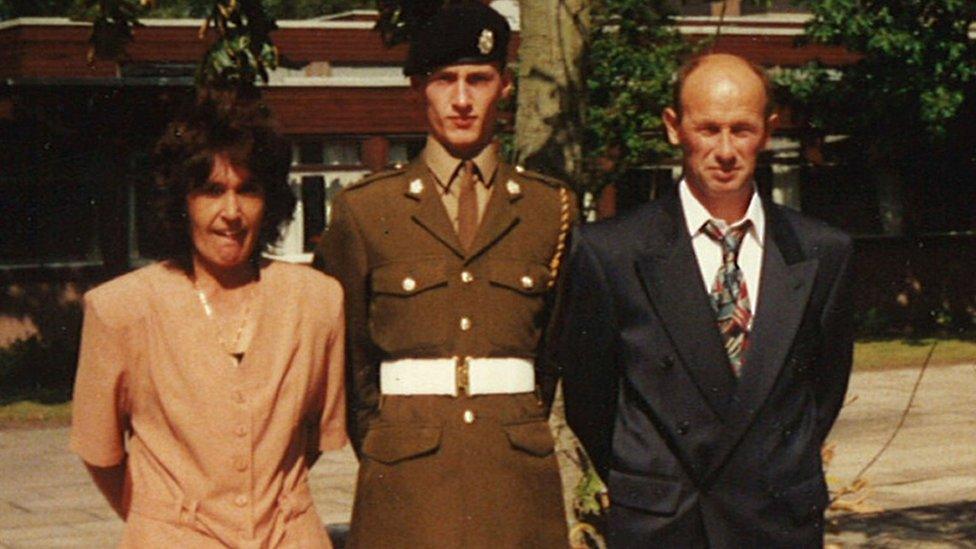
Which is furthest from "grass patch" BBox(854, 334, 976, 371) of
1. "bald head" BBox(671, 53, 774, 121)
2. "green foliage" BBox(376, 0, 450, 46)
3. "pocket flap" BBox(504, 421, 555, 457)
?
"bald head" BBox(671, 53, 774, 121)

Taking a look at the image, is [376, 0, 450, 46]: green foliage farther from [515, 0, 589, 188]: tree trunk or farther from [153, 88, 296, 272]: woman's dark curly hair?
[153, 88, 296, 272]: woman's dark curly hair

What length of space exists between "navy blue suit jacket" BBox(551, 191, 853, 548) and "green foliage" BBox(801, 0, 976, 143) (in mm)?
24786

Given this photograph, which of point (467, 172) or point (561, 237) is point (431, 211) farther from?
point (561, 237)

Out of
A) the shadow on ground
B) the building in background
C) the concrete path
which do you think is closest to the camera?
the shadow on ground

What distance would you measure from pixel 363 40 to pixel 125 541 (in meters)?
31.3

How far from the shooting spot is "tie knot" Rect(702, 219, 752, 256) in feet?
14.9

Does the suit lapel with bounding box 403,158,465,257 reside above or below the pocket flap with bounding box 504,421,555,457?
above

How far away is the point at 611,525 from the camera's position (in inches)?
181

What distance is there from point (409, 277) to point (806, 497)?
1.17m

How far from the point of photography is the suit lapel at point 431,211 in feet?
16.9

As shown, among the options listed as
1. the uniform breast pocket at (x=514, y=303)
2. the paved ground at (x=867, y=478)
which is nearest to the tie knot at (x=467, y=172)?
the uniform breast pocket at (x=514, y=303)

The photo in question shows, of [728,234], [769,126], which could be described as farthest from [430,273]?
[769,126]

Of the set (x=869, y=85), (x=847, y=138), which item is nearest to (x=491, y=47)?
(x=869, y=85)

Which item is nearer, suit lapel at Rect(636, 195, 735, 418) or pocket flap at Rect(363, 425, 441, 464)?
suit lapel at Rect(636, 195, 735, 418)
